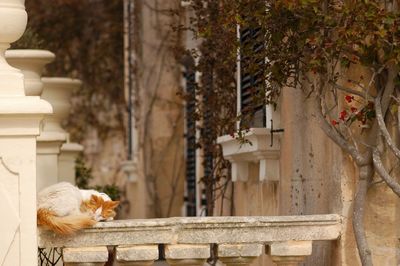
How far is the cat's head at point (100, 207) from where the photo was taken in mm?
7676

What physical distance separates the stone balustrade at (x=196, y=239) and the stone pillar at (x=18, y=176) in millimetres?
262

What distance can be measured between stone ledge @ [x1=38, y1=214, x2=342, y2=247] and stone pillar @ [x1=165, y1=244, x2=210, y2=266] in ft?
0.10

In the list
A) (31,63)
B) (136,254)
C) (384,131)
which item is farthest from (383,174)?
(31,63)

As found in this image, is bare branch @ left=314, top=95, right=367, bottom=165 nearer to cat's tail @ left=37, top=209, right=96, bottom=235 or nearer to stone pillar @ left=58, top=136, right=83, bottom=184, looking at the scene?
cat's tail @ left=37, top=209, right=96, bottom=235

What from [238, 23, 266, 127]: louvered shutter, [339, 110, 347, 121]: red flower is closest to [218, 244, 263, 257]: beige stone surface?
[339, 110, 347, 121]: red flower

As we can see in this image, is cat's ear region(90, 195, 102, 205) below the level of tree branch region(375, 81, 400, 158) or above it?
below

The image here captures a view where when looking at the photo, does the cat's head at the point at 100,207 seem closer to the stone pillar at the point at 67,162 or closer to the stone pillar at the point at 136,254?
the stone pillar at the point at 136,254

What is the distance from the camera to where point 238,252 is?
7.65m

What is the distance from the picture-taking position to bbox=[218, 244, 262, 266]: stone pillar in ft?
25.1

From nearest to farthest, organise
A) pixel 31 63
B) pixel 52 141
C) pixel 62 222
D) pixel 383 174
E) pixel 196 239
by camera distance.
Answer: pixel 62 222 → pixel 383 174 → pixel 196 239 → pixel 31 63 → pixel 52 141

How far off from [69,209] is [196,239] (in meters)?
0.68

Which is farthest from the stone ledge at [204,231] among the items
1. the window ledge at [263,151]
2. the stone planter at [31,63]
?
the stone planter at [31,63]

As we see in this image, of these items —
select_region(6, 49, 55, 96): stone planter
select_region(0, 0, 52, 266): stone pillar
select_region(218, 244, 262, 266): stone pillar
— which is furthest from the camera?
select_region(6, 49, 55, 96): stone planter

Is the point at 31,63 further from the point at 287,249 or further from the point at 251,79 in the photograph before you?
the point at 287,249
